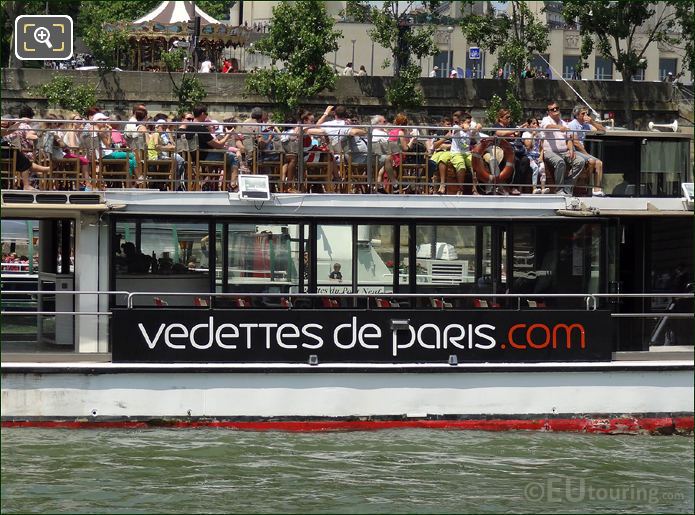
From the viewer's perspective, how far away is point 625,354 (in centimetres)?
1441

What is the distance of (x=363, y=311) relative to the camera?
14000 millimetres

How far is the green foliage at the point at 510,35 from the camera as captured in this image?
36.1m

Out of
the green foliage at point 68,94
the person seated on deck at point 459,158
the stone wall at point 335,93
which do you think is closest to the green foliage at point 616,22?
the stone wall at point 335,93

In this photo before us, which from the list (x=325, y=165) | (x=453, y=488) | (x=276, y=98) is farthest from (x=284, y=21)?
(x=453, y=488)

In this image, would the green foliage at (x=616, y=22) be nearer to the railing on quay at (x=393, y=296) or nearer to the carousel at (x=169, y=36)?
the carousel at (x=169, y=36)

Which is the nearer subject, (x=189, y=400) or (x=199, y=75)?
(x=189, y=400)

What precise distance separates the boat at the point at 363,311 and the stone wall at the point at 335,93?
22.2m

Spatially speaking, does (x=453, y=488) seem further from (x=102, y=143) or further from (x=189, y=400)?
(x=102, y=143)

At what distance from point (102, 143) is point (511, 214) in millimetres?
4723

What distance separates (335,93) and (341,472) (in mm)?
25672

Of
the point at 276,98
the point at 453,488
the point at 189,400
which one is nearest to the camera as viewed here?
the point at 453,488

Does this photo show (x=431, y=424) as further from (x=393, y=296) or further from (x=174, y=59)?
(x=174, y=59)

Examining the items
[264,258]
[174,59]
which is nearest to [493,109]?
[174,59]

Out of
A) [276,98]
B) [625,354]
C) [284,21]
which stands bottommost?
[625,354]
